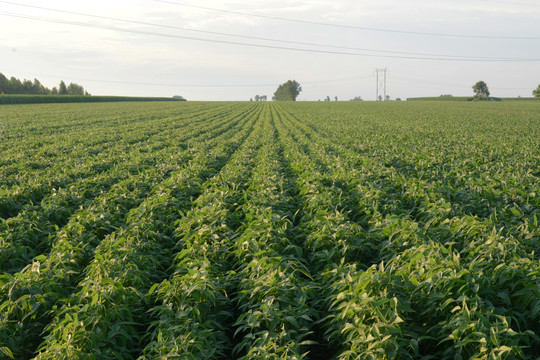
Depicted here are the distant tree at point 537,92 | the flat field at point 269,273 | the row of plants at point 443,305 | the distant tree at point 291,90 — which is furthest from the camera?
the distant tree at point 291,90

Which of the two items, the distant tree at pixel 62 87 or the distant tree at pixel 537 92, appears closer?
the distant tree at pixel 537 92

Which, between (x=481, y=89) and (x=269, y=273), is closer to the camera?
(x=269, y=273)

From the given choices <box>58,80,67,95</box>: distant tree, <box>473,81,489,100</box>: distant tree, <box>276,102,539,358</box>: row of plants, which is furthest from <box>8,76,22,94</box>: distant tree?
<box>473,81,489,100</box>: distant tree

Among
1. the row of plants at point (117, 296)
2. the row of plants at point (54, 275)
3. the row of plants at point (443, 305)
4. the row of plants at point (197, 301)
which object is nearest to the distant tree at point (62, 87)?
the row of plants at point (54, 275)

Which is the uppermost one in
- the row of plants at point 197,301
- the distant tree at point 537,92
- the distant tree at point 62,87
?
the distant tree at point 62,87

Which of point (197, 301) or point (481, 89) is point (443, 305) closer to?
point (197, 301)

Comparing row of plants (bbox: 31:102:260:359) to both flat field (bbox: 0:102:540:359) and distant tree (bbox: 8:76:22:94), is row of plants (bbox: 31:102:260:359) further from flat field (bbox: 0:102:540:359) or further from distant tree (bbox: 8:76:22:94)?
distant tree (bbox: 8:76:22:94)

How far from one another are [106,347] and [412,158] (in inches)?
530

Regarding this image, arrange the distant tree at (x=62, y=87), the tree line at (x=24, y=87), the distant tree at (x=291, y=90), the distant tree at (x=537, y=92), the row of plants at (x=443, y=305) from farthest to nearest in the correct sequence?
the distant tree at (x=291, y=90)
the distant tree at (x=62, y=87)
the distant tree at (x=537, y=92)
the tree line at (x=24, y=87)
the row of plants at (x=443, y=305)

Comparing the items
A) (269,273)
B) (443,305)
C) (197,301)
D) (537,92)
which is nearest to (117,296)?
(197,301)

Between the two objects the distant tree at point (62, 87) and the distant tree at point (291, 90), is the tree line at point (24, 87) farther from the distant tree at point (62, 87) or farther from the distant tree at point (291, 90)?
the distant tree at point (291, 90)

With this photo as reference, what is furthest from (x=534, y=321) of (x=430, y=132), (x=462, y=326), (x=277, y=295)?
(x=430, y=132)

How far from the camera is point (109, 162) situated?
13.9 metres

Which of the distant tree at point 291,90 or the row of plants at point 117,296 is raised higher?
the distant tree at point 291,90
